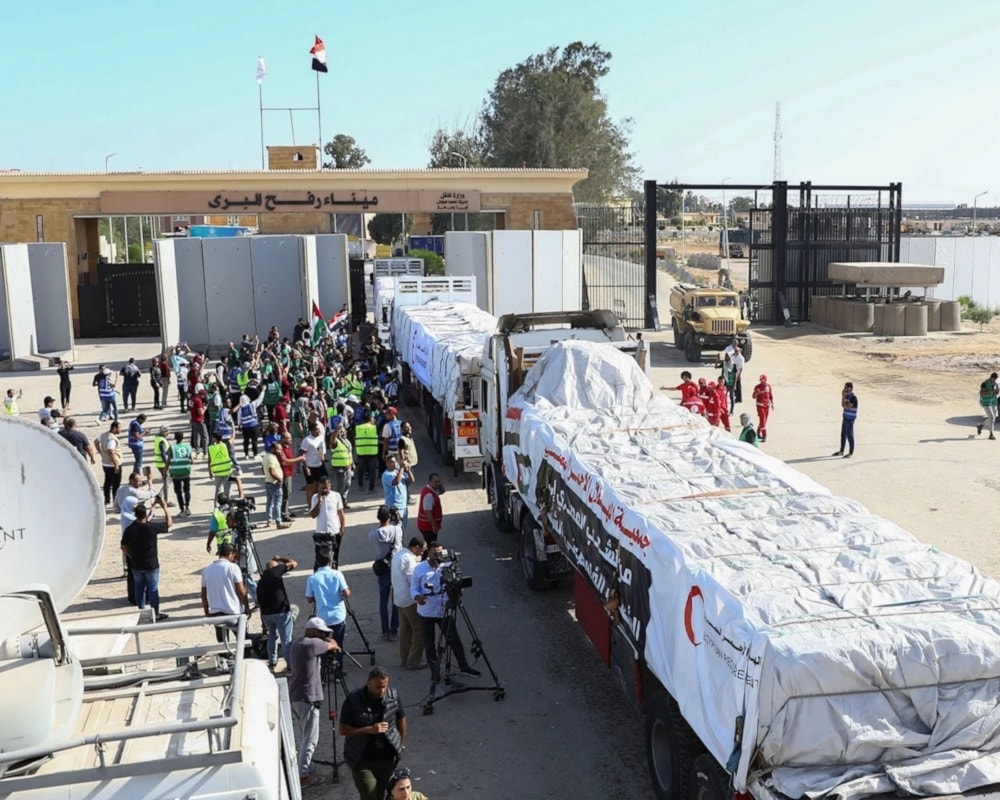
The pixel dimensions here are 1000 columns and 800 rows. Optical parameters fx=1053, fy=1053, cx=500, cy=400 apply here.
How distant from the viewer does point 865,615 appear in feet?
22.2

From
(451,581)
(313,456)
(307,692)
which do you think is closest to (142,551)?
(451,581)

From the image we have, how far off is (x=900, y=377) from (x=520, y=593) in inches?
841

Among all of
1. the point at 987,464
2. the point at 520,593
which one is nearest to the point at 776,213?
the point at 987,464

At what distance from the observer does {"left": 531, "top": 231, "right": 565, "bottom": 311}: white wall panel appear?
128 ft

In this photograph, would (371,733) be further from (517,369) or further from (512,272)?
(512,272)

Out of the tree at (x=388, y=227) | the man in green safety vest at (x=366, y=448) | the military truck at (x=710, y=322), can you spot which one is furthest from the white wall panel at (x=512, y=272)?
the tree at (x=388, y=227)

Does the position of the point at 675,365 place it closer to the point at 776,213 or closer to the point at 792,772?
the point at 776,213

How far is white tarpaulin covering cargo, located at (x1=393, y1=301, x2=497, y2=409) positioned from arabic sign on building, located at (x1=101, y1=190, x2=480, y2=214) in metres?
16.8

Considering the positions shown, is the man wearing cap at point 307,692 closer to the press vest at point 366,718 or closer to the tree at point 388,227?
the press vest at point 366,718

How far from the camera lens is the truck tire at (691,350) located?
33625 mm

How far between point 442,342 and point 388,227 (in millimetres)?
64017

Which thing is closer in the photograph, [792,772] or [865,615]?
[792,772]

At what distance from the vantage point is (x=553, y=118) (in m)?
76.6

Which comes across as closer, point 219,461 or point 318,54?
point 219,461
